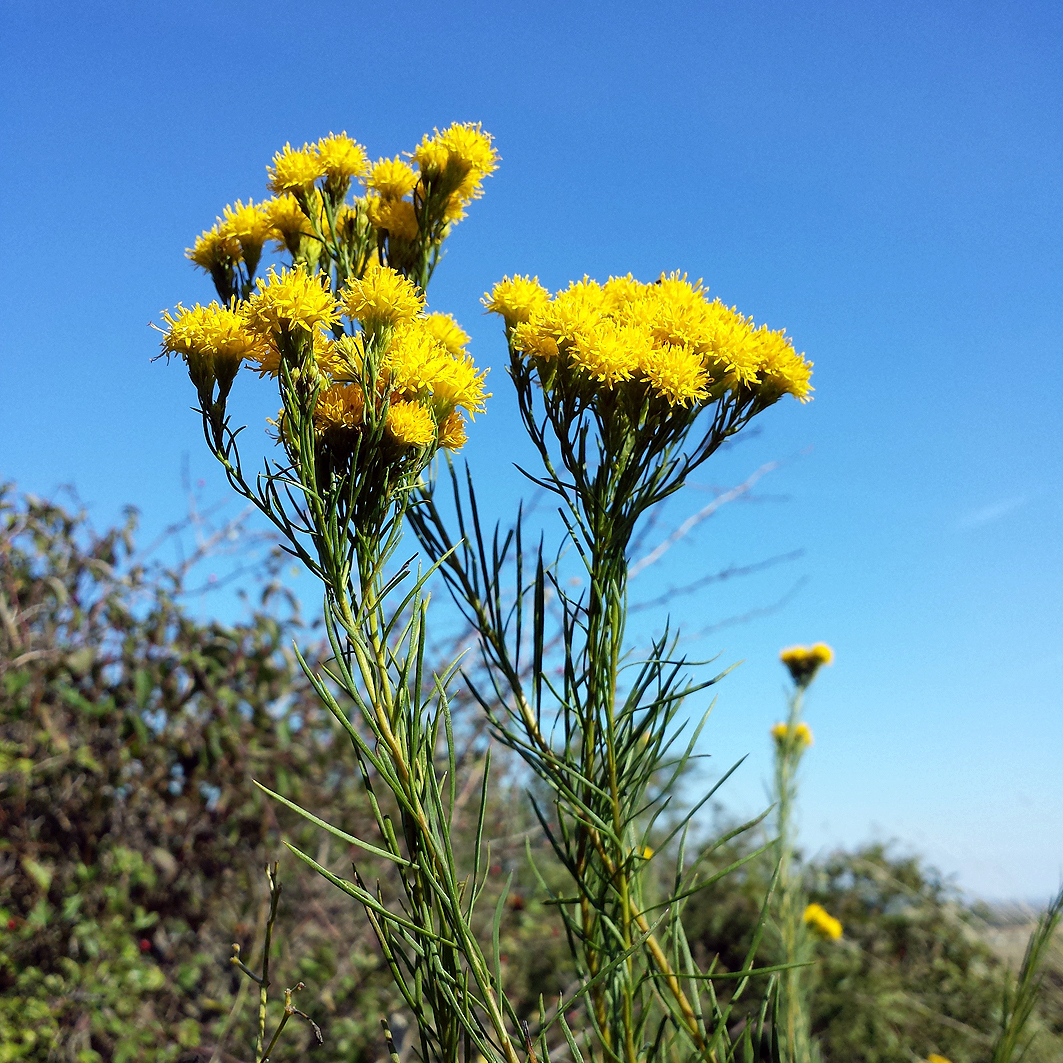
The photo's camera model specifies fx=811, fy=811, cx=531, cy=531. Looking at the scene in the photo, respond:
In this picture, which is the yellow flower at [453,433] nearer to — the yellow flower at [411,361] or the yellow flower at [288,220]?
the yellow flower at [411,361]

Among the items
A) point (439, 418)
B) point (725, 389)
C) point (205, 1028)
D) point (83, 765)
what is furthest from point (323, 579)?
point (205, 1028)

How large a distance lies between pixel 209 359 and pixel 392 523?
255 millimetres

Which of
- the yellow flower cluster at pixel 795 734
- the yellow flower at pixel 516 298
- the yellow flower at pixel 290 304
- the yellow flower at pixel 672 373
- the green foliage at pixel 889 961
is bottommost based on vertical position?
the green foliage at pixel 889 961

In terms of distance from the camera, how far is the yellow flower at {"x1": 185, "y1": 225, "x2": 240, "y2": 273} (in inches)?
44.0

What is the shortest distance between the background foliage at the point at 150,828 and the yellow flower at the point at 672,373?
7.25ft

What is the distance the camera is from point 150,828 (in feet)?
9.46

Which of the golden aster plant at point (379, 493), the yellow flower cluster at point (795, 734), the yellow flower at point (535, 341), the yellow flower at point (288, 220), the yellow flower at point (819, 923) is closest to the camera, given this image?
the golden aster plant at point (379, 493)

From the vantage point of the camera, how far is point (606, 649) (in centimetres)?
97

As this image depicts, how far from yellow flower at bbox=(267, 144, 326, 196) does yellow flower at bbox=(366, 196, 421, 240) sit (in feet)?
0.27

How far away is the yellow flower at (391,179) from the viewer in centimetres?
117

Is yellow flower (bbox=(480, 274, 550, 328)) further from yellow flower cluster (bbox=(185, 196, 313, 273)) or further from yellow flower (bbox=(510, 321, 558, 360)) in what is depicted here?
yellow flower cluster (bbox=(185, 196, 313, 273))

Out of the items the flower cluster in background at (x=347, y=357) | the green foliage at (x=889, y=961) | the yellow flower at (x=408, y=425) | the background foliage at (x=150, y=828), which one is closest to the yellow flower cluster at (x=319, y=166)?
the flower cluster in background at (x=347, y=357)

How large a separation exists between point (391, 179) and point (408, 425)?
545mm

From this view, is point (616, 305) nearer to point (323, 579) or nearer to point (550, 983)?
point (323, 579)
